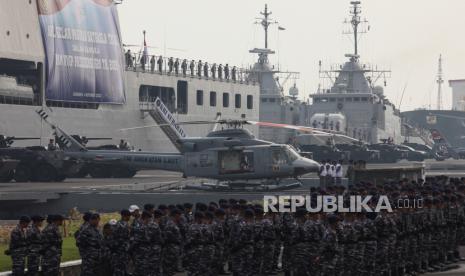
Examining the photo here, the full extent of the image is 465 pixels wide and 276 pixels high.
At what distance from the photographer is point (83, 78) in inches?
2477

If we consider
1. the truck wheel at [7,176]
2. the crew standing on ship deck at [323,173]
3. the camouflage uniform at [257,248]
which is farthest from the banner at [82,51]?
the camouflage uniform at [257,248]

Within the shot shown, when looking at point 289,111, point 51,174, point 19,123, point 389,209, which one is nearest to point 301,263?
point 389,209

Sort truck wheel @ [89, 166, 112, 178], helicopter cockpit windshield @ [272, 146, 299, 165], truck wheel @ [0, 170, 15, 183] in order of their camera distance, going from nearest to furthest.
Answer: helicopter cockpit windshield @ [272, 146, 299, 165]
truck wheel @ [0, 170, 15, 183]
truck wheel @ [89, 166, 112, 178]

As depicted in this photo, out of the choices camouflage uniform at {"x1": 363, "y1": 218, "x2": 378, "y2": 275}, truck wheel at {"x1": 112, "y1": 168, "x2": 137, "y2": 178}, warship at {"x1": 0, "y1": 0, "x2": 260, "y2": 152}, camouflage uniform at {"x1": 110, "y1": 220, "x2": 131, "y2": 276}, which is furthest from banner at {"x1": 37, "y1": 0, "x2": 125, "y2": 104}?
camouflage uniform at {"x1": 110, "y1": 220, "x2": 131, "y2": 276}

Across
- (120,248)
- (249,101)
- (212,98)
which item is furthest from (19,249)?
(249,101)

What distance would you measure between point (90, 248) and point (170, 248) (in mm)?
1402

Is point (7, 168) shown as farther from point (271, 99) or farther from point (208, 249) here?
point (271, 99)

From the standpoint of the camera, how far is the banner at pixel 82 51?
60406 mm

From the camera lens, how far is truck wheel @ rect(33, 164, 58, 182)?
4859 centimetres

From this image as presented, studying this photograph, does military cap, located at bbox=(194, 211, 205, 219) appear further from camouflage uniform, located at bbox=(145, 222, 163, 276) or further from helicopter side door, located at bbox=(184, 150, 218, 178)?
helicopter side door, located at bbox=(184, 150, 218, 178)

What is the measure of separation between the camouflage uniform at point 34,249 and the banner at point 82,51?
4464 centimetres

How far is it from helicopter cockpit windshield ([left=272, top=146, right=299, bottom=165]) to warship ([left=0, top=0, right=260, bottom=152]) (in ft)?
74.6

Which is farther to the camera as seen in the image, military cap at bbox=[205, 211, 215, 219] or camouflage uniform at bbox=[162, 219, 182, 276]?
military cap at bbox=[205, 211, 215, 219]

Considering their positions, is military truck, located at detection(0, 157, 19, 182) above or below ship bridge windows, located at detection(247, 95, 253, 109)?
below
